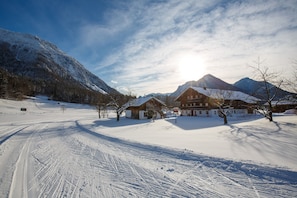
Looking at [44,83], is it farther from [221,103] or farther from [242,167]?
[242,167]

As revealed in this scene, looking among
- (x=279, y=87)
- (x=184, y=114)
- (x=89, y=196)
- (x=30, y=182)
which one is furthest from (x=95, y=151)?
(x=184, y=114)

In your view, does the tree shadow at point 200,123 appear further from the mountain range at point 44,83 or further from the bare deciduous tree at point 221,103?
the mountain range at point 44,83

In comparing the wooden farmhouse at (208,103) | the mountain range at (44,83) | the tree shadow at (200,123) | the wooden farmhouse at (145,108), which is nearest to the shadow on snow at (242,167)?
the tree shadow at (200,123)

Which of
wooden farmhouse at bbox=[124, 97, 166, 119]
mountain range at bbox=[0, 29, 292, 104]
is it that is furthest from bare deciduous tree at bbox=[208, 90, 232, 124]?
wooden farmhouse at bbox=[124, 97, 166, 119]

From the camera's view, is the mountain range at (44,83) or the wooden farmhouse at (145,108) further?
the mountain range at (44,83)

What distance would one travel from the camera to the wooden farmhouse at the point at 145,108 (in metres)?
40.6

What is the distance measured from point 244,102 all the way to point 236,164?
148ft

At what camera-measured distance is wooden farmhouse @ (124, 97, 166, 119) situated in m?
40.6

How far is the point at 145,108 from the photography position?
41000 mm

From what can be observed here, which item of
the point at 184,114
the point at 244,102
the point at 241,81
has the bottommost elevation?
the point at 184,114

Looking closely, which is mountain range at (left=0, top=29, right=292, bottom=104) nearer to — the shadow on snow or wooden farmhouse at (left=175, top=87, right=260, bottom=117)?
wooden farmhouse at (left=175, top=87, right=260, bottom=117)

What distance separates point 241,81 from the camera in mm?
193875

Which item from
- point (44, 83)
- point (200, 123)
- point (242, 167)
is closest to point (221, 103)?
point (200, 123)

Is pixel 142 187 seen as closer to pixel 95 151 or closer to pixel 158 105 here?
pixel 95 151
